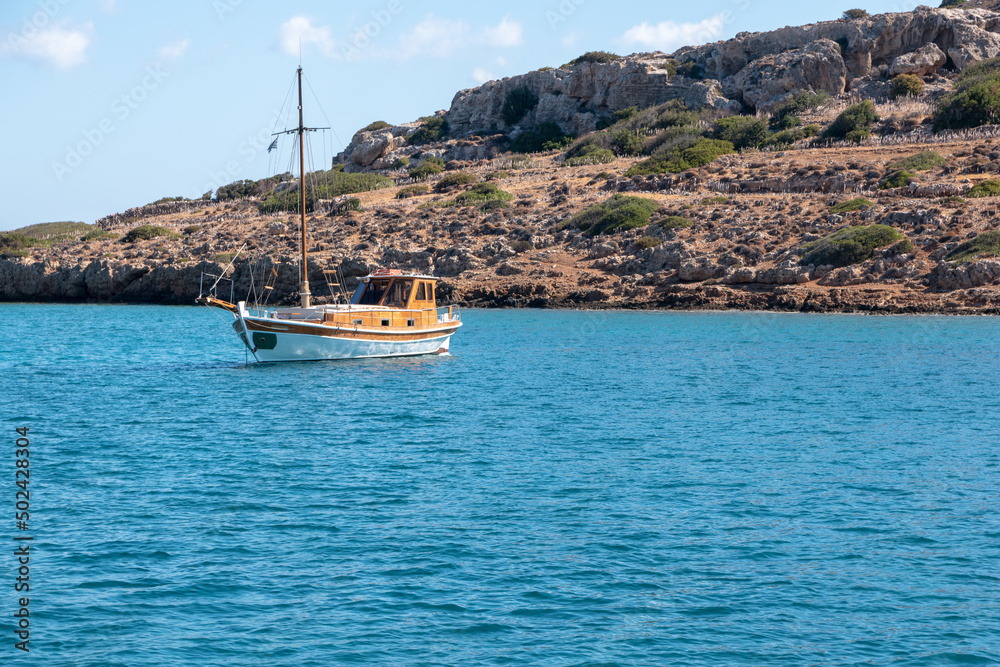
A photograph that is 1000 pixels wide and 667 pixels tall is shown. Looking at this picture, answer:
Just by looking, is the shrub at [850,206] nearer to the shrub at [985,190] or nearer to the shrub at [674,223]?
the shrub at [985,190]

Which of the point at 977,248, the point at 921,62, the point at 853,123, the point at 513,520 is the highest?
the point at 921,62

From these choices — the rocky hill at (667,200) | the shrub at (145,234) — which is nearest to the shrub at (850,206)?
the rocky hill at (667,200)

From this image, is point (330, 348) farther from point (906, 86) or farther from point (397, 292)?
point (906, 86)

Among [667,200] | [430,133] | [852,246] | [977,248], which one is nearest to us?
[977,248]

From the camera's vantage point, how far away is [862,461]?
18.3 metres

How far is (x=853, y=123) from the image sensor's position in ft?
257

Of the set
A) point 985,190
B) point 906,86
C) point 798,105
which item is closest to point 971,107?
point 906,86

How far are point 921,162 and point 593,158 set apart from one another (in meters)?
31.2

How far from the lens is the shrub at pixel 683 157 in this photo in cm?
7838

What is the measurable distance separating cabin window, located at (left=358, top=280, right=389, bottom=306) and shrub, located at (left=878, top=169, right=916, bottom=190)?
40.0m

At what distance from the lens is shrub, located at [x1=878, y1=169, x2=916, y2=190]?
207ft

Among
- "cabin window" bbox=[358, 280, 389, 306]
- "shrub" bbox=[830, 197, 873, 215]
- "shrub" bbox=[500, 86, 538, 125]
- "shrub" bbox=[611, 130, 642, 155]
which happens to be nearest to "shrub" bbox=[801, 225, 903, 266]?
"shrub" bbox=[830, 197, 873, 215]

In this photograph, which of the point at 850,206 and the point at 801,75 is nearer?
the point at 850,206

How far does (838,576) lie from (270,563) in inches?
278
